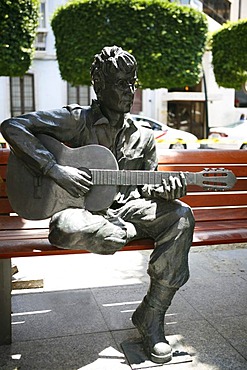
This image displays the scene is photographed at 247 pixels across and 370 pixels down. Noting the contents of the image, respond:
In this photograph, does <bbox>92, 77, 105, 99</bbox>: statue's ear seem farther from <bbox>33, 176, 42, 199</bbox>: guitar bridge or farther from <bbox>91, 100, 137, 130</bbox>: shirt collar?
<bbox>33, 176, 42, 199</bbox>: guitar bridge

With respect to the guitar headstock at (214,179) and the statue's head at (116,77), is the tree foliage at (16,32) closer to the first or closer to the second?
the statue's head at (116,77)

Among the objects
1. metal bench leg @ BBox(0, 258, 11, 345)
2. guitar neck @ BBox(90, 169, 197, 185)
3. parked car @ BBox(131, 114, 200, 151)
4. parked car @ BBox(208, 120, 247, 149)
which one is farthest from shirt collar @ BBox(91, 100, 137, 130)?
parked car @ BBox(208, 120, 247, 149)

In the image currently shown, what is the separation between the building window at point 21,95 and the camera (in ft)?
72.8

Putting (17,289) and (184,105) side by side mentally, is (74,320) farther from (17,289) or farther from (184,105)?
(184,105)

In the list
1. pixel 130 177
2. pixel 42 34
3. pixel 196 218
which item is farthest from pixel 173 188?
pixel 42 34

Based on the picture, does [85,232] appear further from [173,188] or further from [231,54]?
[231,54]

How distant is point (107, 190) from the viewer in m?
2.48

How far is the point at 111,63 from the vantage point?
2.44 metres

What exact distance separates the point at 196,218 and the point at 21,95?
20.3m

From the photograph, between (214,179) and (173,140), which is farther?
(173,140)

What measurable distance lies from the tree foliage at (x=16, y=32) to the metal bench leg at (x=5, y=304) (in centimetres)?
892

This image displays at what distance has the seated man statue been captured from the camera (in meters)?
2.36

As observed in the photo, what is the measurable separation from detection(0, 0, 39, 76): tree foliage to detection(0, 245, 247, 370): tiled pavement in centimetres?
791

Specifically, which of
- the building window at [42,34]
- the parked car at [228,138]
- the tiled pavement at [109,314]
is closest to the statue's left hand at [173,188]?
the tiled pavement at [109,314]
